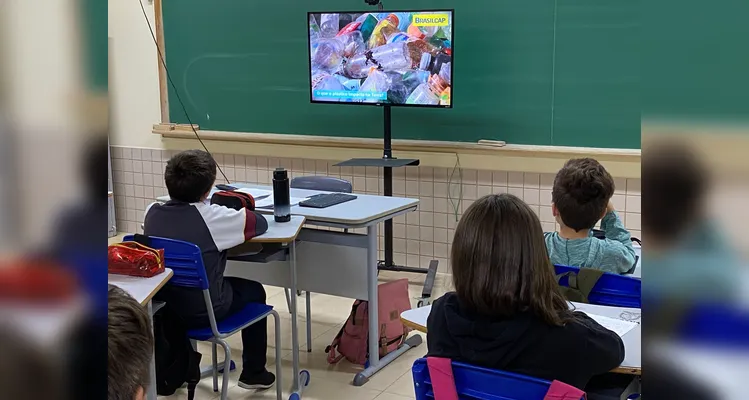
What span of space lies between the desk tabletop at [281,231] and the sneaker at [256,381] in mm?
659

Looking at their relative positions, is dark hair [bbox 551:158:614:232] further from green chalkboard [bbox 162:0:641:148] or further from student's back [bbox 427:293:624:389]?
green chalkboard [bbox 162:0:641:148]

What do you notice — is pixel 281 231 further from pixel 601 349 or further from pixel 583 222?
pixel 601 349

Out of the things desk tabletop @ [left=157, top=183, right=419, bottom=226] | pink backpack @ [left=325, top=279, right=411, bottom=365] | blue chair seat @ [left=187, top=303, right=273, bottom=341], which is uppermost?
desk tabletop @ [left=157, top=183, right=419, bottom=226]

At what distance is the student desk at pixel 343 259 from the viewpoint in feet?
11.6

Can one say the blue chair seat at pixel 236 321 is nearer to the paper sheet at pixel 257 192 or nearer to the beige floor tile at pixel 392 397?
the beige floor tile at pixel 392 397

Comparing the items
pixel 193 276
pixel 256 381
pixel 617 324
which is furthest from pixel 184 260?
pixel 617 324

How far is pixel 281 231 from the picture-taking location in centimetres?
329

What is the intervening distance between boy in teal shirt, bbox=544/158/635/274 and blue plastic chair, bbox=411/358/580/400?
0.94 metres

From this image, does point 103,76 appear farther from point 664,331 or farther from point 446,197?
point 446,197

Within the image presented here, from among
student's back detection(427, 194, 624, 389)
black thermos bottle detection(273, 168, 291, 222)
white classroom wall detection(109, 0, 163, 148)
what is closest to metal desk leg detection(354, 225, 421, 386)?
black thermos bottle detection(273, 168, 291, 222)

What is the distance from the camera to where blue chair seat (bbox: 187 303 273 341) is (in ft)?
9.59

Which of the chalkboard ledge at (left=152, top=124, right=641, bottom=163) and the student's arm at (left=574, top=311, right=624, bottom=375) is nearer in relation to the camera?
the student's arm at (left=574, top=311, right=624, bottom=375)

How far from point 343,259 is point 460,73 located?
1829 mm

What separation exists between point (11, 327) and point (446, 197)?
4.84 metres
